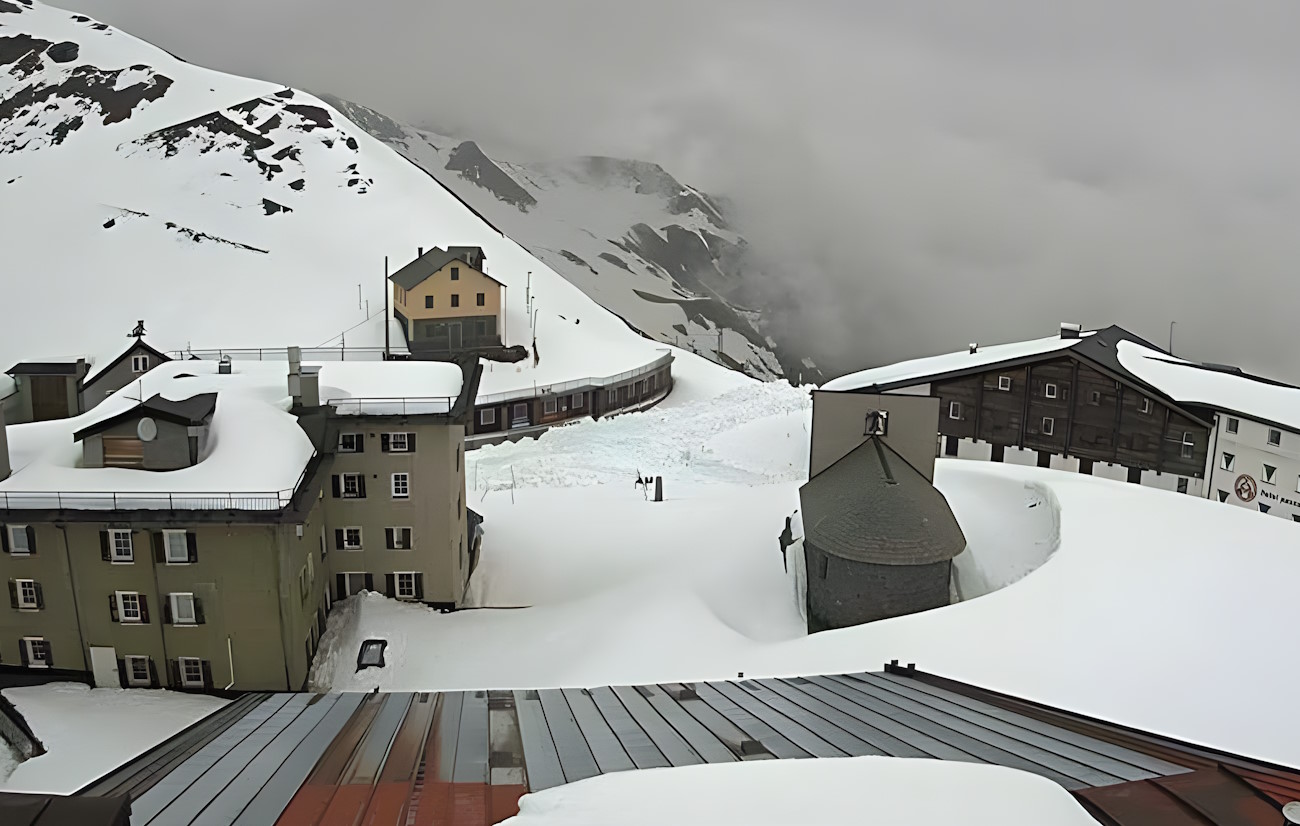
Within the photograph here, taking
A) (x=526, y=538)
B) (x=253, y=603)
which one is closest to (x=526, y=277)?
(x=526, y=538)

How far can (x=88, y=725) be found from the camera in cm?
1770

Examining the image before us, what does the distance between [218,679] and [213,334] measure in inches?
1652

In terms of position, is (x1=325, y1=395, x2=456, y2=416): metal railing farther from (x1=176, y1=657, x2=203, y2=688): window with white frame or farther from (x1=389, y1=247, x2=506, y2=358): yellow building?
(x1=389, y1=247, x2=506, y2=358): yellow building

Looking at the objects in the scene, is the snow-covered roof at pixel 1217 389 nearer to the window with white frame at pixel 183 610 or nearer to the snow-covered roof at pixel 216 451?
the snow-covered roof at pixel 216 451

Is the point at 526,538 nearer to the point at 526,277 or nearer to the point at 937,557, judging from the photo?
the point at 937,557

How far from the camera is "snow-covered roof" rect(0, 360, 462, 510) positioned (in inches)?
744

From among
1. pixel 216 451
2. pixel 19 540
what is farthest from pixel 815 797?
pixel 19 540

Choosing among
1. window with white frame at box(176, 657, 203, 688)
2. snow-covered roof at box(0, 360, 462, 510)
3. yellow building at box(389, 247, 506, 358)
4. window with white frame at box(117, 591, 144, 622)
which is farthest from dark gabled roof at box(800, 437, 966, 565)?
yellow building at box(389, 247, 506, 358)

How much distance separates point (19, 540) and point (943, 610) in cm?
2106

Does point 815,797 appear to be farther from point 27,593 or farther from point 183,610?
point 27,593

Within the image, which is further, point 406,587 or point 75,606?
point 406,587

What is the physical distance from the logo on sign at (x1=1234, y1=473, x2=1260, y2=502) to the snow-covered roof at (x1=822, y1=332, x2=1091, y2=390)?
8.68 meters

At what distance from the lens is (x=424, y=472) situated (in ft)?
77.8

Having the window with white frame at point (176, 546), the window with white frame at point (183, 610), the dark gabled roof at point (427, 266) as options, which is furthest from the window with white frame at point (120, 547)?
the dark gabled roof at point (427, 266)
